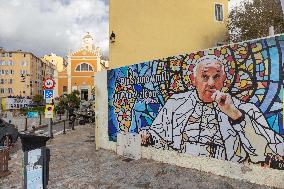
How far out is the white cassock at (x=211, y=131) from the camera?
23.6 ft

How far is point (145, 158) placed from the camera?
10.3m

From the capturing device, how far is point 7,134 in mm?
13398

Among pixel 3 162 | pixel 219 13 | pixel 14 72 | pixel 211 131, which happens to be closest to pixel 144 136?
pixel 211 131

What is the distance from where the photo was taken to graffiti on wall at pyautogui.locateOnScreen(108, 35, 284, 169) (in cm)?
701

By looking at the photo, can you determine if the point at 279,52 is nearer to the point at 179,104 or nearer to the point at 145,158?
the point at 179,104

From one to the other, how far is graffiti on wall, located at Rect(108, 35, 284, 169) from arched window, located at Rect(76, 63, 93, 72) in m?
46.8

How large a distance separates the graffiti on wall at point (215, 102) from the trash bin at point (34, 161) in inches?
188

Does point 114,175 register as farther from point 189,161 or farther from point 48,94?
point 48,94

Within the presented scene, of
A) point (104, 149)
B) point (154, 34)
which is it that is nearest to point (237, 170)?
point (104, 149)

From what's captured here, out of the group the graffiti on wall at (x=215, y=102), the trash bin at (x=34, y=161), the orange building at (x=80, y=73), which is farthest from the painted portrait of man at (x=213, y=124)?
the orange building at (x=80, y=73)

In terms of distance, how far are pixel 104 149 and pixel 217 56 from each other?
6.30 meters

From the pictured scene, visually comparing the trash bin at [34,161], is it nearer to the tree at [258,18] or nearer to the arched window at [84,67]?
the tree at [258,18]

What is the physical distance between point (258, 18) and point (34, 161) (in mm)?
18148

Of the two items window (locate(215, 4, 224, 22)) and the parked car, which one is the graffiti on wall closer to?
the parked car
